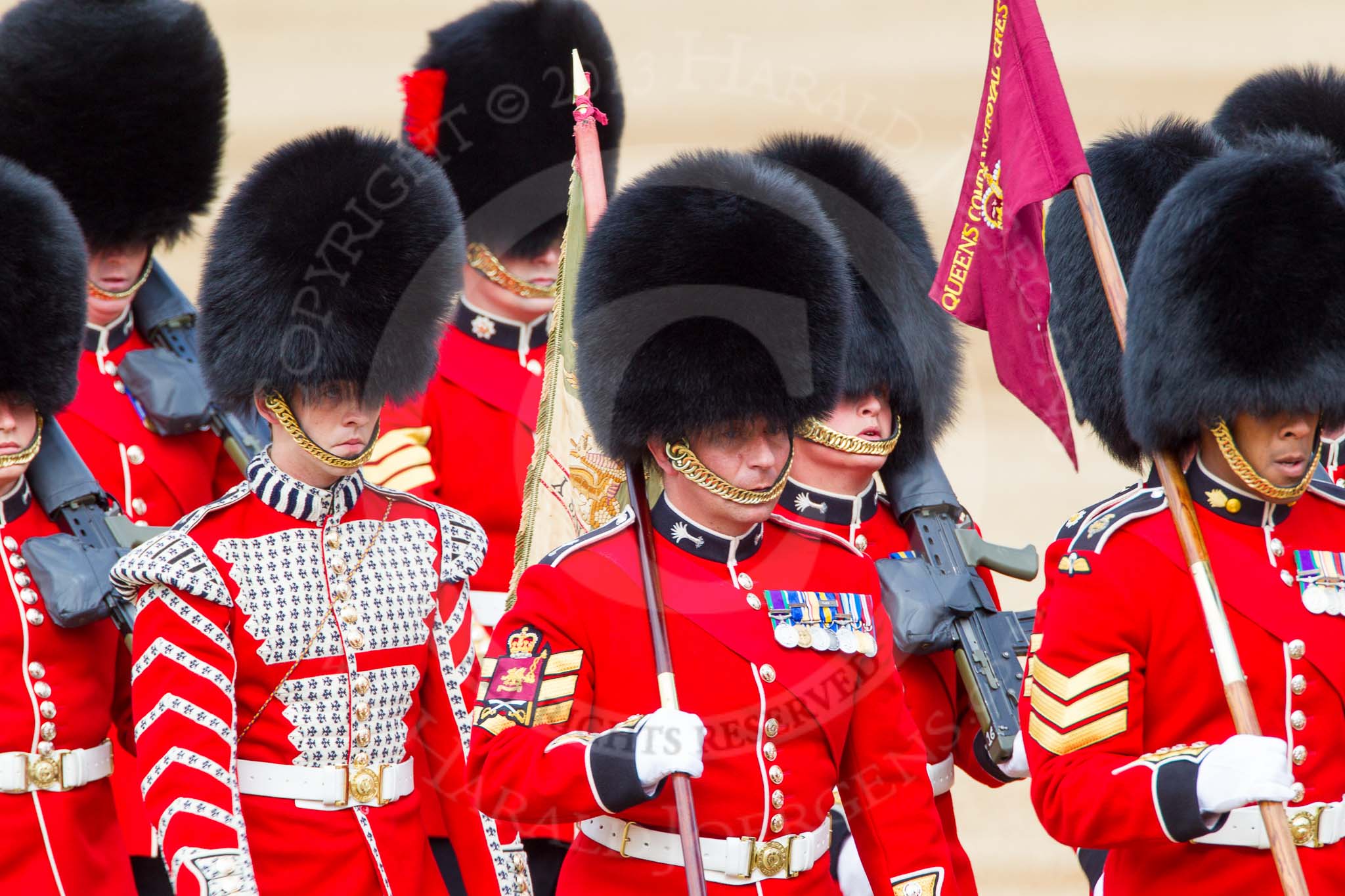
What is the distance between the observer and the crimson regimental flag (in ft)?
10.7

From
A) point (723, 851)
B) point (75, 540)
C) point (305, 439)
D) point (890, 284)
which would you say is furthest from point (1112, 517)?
point (75, 540)

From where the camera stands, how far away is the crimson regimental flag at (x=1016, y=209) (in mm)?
3260

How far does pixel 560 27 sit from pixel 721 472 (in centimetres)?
226

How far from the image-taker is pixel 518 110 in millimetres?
4871

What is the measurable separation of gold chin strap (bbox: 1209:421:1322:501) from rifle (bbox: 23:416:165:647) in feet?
5.35

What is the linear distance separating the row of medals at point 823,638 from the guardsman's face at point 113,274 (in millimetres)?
1844

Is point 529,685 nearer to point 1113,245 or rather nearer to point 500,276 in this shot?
point 1113,245

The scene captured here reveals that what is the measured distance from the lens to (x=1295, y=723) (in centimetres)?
290

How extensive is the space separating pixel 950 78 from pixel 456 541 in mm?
3424

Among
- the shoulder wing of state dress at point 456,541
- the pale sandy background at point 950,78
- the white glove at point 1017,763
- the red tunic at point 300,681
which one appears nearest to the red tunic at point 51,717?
the red tunic at point 300,681

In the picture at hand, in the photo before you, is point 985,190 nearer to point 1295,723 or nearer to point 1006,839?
point 1295,723

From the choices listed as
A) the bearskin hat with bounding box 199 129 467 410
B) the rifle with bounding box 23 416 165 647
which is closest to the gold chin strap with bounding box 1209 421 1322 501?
the bearskin hat with bounding box 199 129 467 410

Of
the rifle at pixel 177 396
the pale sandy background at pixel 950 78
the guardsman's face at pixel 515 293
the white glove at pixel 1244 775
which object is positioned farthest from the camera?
the pale sandy background at pixel 950 78

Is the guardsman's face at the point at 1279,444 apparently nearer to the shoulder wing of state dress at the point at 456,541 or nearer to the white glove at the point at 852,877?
the white glove at the point at 852,877
